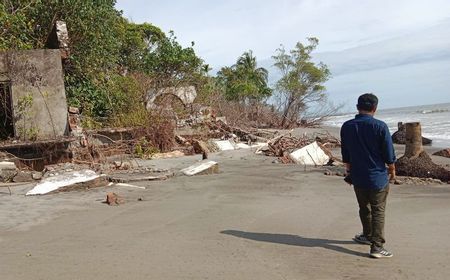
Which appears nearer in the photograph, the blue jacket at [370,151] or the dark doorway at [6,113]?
the blue jacket at [370,151]

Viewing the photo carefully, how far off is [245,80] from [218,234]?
1759 inches

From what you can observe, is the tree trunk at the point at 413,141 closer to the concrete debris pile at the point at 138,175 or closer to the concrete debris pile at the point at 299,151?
the concrete debris pile at the point at 299,151

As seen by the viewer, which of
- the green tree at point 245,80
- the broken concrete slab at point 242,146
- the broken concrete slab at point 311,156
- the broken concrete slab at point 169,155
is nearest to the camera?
the broken concrete slab at point 311,156

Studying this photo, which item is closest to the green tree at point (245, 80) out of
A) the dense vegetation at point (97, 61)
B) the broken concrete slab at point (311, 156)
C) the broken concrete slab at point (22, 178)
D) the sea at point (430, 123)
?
the sea at point (430, 123)

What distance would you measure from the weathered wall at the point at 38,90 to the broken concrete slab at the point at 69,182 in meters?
3.77

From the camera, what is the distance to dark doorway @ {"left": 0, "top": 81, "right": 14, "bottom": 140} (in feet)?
43.0

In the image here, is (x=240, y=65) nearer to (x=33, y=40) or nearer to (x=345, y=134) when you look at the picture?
(x=33, y=40)

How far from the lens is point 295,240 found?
5.62 m

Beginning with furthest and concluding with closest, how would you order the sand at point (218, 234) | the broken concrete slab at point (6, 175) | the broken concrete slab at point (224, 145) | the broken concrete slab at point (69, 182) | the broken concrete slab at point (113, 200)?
the broken concrete slab at point (224, 145), the broken concrete slab at point (6, 175), the broken concrete slab at point (69, 182), the broken concrete slab at point (113, 200), the sand at point (218, 234)

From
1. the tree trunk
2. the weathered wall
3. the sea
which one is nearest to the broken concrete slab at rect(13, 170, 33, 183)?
the weathered wall

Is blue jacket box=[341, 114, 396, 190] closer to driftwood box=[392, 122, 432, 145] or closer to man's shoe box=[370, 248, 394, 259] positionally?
man's shoe box=[370, 248, 394, 259]

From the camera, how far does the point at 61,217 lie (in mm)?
7051

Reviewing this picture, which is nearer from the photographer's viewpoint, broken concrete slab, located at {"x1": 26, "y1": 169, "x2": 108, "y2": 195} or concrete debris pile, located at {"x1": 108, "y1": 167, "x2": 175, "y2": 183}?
broken concrete slab, located at {"x1": 26, "y1": 169, "x2": 108, "y2": 195}

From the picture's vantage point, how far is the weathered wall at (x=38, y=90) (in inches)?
504
